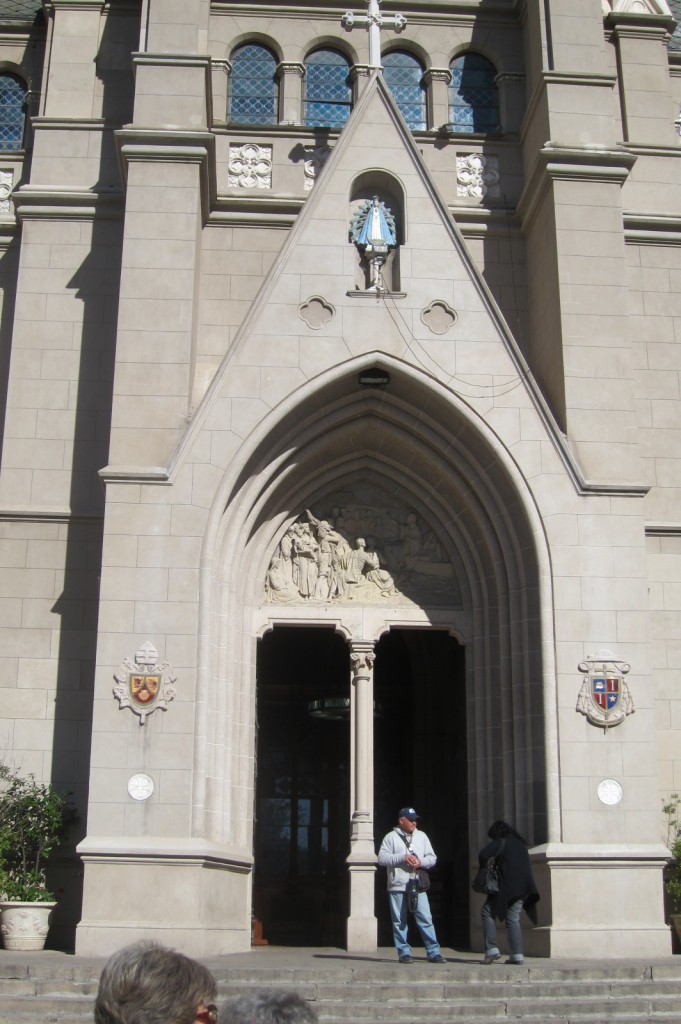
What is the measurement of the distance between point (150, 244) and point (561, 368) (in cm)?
495

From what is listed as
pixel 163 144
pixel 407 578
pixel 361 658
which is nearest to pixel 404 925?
pixel 361 658

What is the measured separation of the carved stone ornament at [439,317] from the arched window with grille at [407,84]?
157 inches

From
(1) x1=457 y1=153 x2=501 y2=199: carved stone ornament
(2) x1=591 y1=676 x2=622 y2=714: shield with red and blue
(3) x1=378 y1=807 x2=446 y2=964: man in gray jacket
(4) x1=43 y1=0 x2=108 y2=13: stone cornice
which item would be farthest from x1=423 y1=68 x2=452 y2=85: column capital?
(3) x1=378 y1=807 x2=446 y2=964: man in gray jacket

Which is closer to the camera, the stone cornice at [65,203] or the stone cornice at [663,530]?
the stone cornice at [663,530]

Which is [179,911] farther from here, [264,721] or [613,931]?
[264,721]

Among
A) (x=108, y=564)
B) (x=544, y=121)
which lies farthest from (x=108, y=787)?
(x=544, y=121)

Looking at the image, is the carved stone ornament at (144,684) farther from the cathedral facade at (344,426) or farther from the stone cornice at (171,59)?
the stone cornice at (171,59)

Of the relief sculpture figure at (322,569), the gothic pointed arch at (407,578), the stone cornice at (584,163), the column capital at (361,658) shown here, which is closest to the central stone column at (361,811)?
the column capital at (361,658)

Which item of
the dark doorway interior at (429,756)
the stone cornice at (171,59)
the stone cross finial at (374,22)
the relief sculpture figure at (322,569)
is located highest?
the stone cross finial at (374,22)

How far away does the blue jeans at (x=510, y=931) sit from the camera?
10508mm

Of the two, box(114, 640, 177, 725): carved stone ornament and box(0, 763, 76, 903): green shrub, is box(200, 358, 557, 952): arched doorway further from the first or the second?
box(0, 763, 76, 903): green shrub

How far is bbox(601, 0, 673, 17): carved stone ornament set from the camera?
17.4m

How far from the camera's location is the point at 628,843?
40.5ft

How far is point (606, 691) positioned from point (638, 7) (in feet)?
34.0
